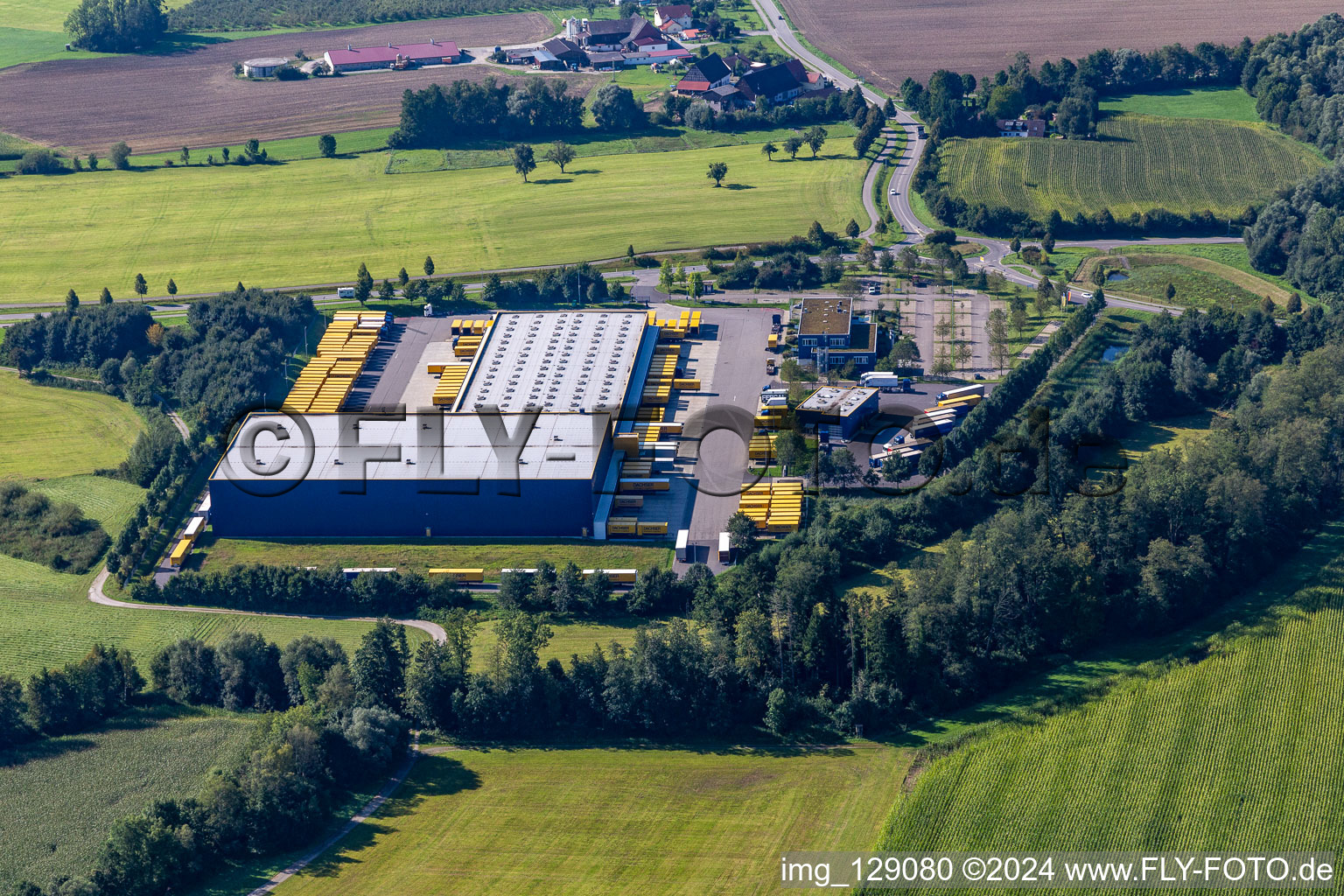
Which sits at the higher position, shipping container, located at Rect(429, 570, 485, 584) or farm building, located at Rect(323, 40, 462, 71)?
farm building, located at Rect(323, 40, 462, 71)

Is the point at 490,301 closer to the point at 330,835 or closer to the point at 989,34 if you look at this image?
the point at 330,835

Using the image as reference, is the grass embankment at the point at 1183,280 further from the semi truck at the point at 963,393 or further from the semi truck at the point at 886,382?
the semi truck at the point at 886,382

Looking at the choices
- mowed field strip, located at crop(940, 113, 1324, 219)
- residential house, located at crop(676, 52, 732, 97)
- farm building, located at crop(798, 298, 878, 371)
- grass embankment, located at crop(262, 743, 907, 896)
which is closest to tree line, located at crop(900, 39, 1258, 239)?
mowed field strip, located at crop(940, 113, 1324, 219)

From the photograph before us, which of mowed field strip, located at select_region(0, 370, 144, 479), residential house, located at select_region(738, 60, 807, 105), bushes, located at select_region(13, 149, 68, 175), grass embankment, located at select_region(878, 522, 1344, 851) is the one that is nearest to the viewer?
grass embankment, located at select_region(878, 522, 1344, 851)

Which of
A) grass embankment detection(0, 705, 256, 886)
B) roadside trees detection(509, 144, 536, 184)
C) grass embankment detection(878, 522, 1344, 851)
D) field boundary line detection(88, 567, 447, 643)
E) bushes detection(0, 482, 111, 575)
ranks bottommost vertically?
grass embankment detection(0, 705, 256, 886)

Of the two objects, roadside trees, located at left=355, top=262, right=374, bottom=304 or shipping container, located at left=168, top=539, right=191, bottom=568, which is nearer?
shipping container, located at left=168, top=539, right=191, bottom=568

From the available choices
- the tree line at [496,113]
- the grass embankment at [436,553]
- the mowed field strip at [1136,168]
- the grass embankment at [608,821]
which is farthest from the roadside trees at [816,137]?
the grass embankment at [608,821]

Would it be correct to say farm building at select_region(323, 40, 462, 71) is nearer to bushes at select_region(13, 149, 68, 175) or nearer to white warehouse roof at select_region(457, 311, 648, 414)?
bushes at select_region(13, 149, 68, 175)
